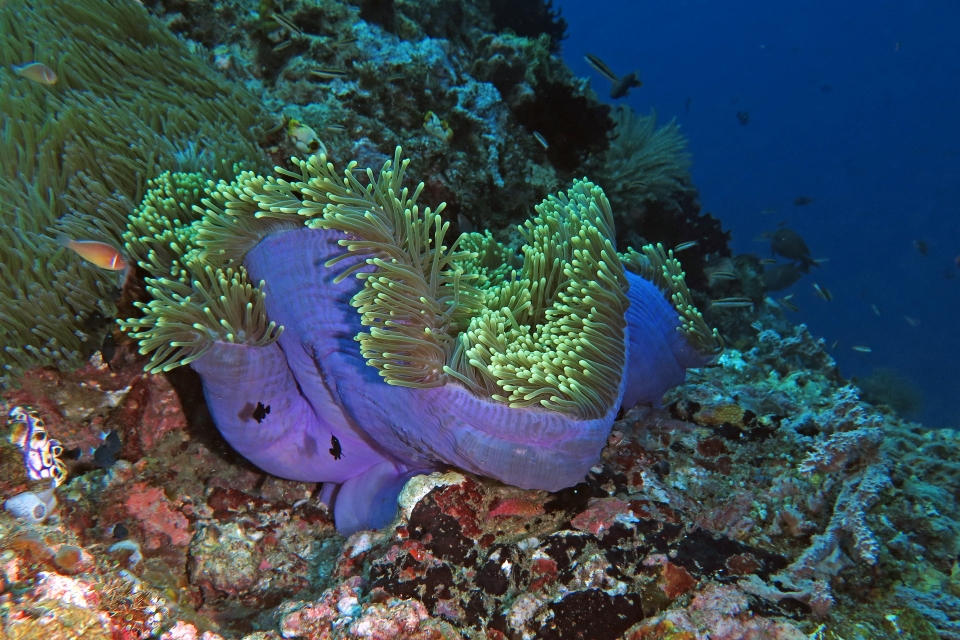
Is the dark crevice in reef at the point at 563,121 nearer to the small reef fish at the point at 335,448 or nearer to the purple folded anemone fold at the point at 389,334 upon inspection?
the purple folded anemone fold at the point at 389,334

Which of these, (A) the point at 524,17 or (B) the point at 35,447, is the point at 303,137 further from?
(A) the point at 524,17

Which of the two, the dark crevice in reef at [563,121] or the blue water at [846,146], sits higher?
the blue water at [846,146]

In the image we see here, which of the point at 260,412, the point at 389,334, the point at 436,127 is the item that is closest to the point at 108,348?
the point at 260,412

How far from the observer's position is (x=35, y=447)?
226 centimetres

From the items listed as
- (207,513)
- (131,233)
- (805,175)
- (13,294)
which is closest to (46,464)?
(207,513)

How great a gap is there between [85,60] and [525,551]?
4.32m

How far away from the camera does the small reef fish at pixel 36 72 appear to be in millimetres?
3096

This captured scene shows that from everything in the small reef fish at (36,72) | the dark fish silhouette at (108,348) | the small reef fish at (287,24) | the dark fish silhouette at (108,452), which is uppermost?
the small reef fish at (287,24)

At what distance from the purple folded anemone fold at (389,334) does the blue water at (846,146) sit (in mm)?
42902

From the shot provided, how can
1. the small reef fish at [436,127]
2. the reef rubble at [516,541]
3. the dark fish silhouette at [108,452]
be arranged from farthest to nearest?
the small reef fish at [436,127] < the dark fish silhouette at [108,452] < the reef rubble at [516,541]

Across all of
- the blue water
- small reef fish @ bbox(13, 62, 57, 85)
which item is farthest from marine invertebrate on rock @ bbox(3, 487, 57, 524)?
the blue water

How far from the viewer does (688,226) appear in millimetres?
6984

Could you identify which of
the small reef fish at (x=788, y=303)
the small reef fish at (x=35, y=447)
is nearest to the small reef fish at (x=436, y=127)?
the small reef fish at (x=35, y=447)

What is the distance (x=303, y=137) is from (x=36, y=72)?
160 centimetres
